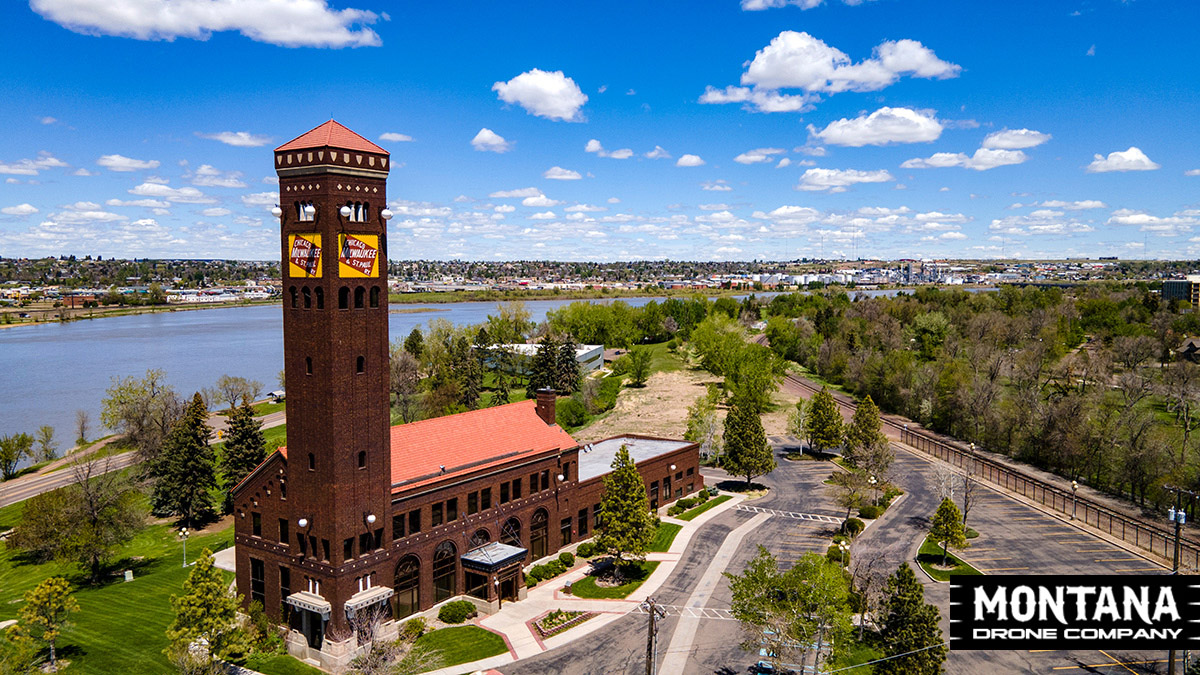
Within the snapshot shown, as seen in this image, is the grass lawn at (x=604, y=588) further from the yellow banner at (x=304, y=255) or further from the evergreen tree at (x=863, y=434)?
the evergreen tree at (x=863, y=434)

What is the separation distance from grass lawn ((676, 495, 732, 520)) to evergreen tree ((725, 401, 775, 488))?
9.15 ft

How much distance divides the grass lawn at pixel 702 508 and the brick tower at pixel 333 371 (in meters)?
27.9

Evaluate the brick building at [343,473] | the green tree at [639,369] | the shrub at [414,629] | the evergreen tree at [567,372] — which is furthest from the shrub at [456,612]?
the green tree at [639,369]

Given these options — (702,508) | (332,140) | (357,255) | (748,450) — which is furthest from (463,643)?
(748,450)

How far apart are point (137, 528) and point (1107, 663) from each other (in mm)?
58042

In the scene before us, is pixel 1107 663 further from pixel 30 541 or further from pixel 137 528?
pixel 30 541

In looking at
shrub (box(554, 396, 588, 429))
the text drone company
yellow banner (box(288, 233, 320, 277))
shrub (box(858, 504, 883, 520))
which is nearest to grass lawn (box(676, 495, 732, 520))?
shrub (box(858, 504, 883, 520))

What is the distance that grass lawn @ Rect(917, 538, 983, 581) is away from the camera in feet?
152

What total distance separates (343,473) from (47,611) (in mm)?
14511

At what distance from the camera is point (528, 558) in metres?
48.2

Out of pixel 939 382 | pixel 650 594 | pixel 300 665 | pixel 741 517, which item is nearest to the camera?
pixel 300 665

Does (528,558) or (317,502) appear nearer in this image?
(317,502)

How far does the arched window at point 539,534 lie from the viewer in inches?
1917

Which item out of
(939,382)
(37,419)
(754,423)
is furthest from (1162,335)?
(37,419)
